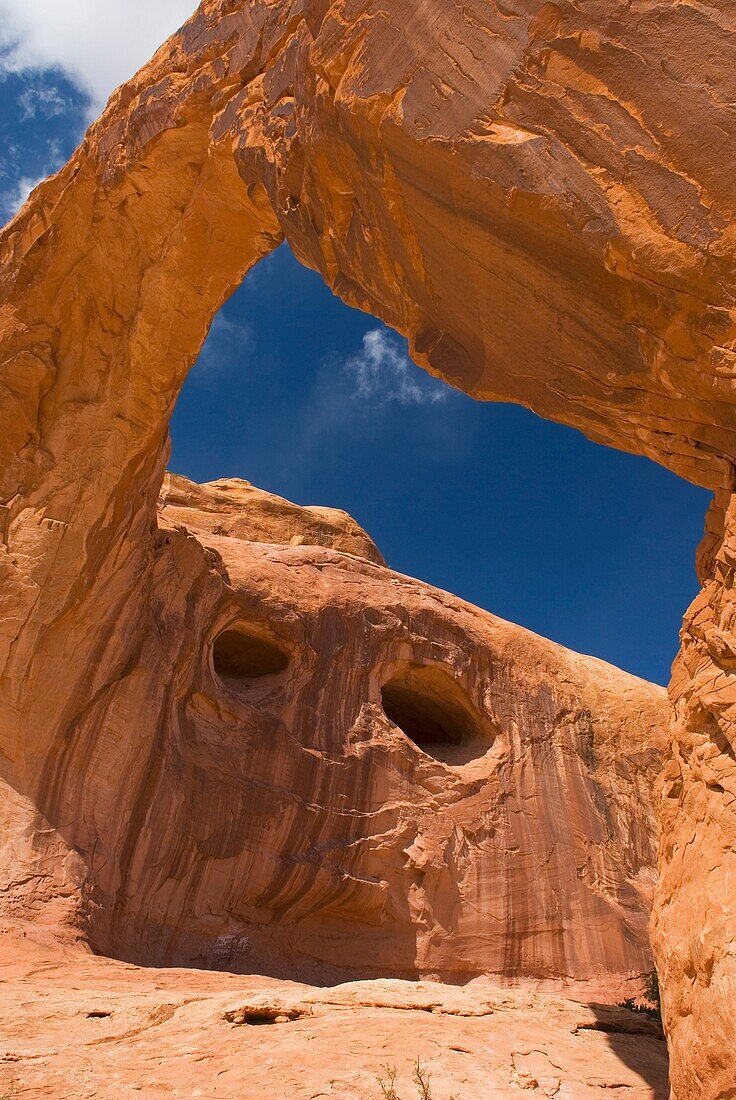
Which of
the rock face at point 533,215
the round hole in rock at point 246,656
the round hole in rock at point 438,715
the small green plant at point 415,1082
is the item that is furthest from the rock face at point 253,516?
the small green plant at point 415,1082

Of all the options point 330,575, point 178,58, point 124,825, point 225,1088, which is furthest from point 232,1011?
point 330,575

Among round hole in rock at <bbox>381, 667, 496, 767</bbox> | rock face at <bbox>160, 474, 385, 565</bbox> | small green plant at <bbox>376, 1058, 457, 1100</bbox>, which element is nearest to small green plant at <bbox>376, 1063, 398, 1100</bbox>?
small green plant at <bbox>376, 1058, 457, 1100</bbox>

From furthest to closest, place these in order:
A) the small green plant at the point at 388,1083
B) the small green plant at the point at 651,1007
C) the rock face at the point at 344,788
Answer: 1. the rock face at the point at 344,788
2. the small green plant at the point at 651,1007
3. the small green plant at the point at 388,1083

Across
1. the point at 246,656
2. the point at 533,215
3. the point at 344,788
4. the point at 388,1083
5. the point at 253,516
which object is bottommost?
the point at 388,1083

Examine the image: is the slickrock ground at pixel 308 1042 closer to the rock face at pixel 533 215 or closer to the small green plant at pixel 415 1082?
the small green plant at pixel 415 1082

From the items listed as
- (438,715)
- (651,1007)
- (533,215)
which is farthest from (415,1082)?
(438,715)

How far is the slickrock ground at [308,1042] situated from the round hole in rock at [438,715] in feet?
24.2

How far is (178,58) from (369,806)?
30.3ft

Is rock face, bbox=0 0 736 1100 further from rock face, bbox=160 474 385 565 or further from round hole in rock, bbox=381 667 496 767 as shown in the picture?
rock face, bbox=160 474 385 565

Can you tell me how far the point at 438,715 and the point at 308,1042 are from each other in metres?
10.6

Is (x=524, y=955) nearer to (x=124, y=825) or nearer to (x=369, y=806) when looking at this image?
(x=369, y=806)

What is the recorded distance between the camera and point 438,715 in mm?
15172

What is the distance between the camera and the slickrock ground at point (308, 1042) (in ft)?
13.5

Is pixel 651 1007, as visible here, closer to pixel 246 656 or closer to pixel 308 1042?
pixel 308 1042
